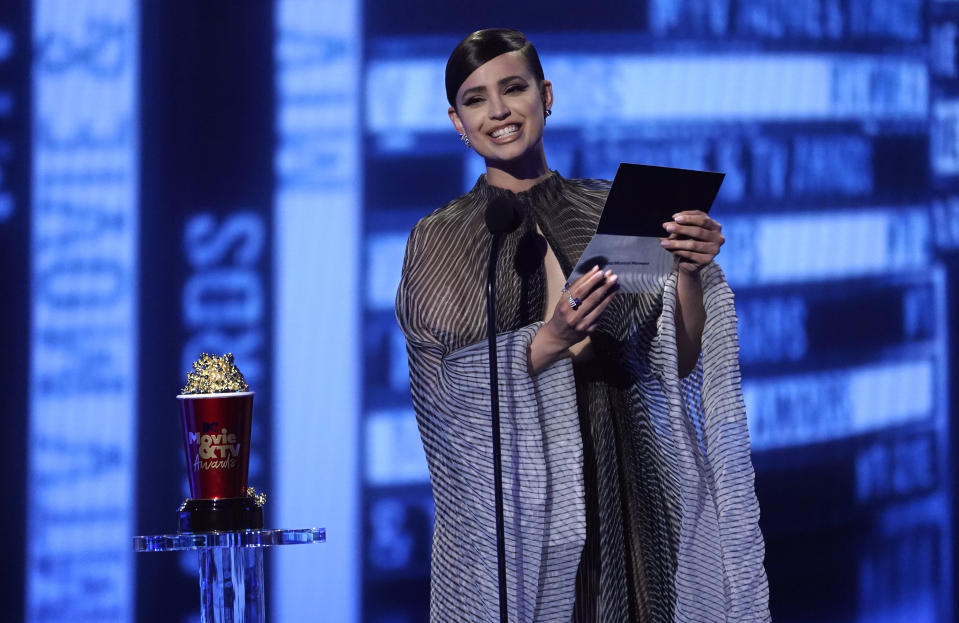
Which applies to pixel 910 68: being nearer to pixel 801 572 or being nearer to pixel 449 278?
pixel 801 572

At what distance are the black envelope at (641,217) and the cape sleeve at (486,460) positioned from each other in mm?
151

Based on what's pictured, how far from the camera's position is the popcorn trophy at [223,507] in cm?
135

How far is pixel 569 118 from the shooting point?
2957mm

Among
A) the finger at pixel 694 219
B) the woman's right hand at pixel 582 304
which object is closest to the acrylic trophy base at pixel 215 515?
the woman's right hand at pixel 582 304

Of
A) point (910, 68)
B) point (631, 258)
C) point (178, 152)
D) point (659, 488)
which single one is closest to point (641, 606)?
point (659, 488)

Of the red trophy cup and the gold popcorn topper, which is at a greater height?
the gold popcorn topper

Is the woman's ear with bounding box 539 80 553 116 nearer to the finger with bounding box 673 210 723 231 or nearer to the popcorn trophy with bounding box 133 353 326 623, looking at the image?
the finger with bounding box 673 210 723 231

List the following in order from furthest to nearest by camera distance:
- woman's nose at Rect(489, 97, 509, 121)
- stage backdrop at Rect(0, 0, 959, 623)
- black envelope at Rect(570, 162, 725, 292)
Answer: stage backdrop at Rect(0, 0, 959, 623), woman's nose at Rect(489, 97, 509, 121), black envelope at Rect(570, 162, 725, 292)

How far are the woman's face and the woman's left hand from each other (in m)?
0.28

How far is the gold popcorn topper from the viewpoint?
1.46 meters

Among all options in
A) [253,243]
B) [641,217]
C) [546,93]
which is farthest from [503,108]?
[253,243]

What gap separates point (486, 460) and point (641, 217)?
1.25 feet

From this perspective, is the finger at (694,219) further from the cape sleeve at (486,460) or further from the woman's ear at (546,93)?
the woman's ear at (546,93)

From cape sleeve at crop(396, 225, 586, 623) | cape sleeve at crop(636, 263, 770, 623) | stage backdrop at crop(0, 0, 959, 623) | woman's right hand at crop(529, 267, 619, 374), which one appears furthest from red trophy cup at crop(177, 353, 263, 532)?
stage backdrop at crop(0, 0, 959, 623)
